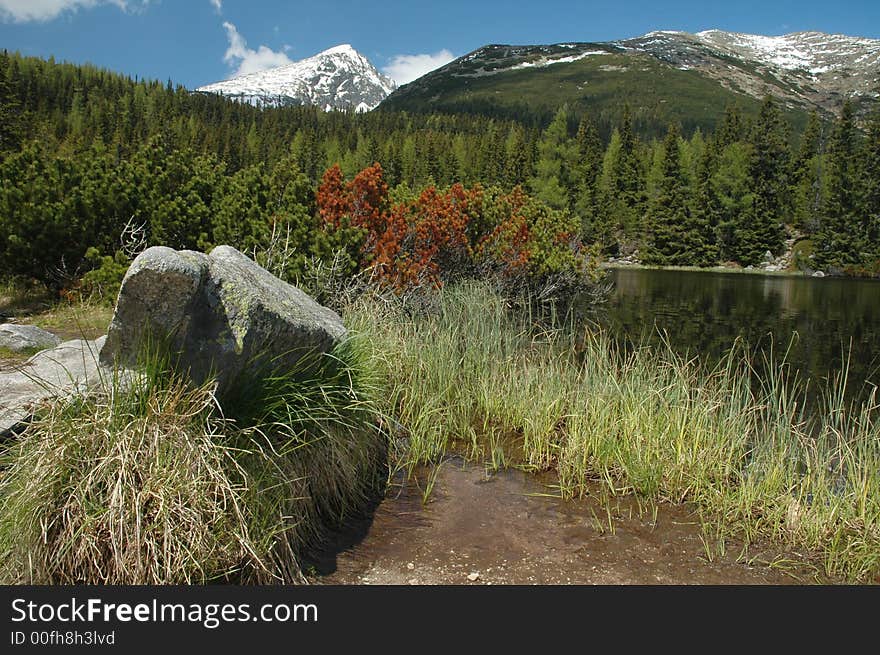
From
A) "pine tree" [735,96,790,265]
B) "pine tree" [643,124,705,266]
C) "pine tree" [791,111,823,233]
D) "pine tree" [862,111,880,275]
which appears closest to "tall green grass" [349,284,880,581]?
"pine tree" [862,111,880,275]

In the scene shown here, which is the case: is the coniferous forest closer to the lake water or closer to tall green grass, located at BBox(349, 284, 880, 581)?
tall green grass, located at BBox(349, 284, 880, 581)

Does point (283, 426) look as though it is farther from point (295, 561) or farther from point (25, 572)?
point (25, 572)

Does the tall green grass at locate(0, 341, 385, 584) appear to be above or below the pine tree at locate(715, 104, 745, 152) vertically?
below

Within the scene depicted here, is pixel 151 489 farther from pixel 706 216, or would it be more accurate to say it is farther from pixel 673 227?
pixel 706 216

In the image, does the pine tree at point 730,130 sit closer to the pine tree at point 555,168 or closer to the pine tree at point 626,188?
the pine tree at point 626,188

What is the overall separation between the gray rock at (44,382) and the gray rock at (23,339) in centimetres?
295

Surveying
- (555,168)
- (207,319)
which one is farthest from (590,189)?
(207,319)

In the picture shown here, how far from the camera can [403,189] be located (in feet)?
47.5

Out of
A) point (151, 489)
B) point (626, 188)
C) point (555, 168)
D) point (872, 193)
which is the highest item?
point (555, 168)

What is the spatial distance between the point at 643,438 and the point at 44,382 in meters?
4.58

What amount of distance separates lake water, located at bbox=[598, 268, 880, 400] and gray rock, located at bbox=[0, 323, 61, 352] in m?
7.84

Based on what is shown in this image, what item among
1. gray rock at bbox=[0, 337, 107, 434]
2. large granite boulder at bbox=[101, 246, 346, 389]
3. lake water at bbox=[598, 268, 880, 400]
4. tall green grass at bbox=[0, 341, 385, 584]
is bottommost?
lake water at bbox=[598, 268, 880, 400]

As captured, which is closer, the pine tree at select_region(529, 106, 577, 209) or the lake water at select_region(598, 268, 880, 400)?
the lake water at select_region(598, 268, 880, 400)

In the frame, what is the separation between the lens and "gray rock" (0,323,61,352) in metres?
6.70
